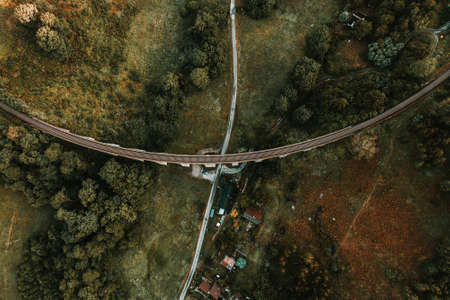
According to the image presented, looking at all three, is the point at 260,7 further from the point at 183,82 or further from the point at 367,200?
the point at 367,200

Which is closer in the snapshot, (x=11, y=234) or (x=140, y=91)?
(x=11, y=234)

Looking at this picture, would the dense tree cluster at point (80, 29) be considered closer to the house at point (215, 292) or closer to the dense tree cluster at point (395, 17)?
the house at point (215, 292)

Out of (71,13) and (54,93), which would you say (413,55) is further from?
(54,93)

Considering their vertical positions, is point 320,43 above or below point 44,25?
above

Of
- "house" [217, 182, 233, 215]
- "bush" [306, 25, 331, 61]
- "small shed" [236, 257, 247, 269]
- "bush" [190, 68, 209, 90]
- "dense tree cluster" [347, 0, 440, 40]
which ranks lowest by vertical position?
"small shed" [236, 257, 247, 269]

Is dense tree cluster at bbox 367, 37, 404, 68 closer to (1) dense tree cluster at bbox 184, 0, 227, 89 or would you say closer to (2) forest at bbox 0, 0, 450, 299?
(2) forest at bbox 0, 0, 450, 299

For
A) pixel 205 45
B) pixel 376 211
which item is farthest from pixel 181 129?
pixel 376 211

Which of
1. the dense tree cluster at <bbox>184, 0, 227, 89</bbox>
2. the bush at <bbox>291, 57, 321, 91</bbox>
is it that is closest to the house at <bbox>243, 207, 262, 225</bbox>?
the bush at <bbox>291, 57, 321, 91</bbox>
